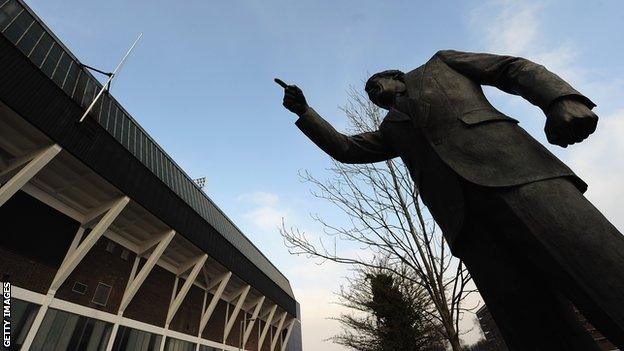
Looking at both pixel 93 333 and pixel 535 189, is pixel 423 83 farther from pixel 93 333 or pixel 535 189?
pixel 93 333

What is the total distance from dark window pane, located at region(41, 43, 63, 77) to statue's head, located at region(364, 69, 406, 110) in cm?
1285

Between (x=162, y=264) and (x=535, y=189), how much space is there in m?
20.1

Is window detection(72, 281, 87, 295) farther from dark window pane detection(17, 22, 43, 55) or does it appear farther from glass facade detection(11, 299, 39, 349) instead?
dark window pane detection(17, 22, 43, 55)

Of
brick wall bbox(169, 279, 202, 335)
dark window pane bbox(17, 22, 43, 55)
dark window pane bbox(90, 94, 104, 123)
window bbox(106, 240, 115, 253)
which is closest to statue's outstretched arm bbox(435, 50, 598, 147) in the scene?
dark window pane bbox(17, 22, 43, 55)

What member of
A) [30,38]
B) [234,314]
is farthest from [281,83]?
[234,314]

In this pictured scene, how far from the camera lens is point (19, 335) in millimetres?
10570

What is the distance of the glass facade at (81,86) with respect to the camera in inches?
426

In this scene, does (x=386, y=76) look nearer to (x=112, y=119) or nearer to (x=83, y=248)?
(x=83, y=248)

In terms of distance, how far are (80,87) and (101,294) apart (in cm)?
854

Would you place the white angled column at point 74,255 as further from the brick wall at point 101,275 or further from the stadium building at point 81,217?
the brick wall at point 101,275

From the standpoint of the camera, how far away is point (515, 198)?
4.33ft

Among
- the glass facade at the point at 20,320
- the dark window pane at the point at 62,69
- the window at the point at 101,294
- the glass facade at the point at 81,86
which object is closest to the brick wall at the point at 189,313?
the window at the point at 101,294

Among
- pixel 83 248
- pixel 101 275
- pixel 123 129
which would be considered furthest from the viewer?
pixel 123 129

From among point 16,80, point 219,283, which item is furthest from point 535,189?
point 219,283
